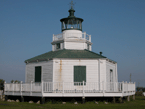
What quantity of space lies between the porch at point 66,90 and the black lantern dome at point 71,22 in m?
8.03

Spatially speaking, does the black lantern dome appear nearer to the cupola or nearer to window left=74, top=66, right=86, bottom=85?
the cupola

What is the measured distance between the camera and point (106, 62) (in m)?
22.5

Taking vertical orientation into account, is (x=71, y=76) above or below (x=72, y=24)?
below

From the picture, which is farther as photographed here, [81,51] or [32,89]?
[81,51]

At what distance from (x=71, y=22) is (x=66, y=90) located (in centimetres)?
911

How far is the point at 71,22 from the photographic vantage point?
2642 cm

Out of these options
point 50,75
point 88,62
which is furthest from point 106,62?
point 50,75

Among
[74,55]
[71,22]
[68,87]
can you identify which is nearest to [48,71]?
[68,87]

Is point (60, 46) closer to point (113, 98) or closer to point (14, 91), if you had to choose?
point (14, 91)

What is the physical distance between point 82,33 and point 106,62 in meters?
5.03

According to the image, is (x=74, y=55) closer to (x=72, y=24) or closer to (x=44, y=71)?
(x=44, y=71)

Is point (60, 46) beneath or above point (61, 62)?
above

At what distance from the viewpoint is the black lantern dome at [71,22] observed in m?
26.1

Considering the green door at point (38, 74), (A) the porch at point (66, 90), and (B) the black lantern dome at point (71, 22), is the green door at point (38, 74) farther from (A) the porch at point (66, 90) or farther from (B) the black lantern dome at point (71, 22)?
(B) the black lantern dome at point (71, 22)
